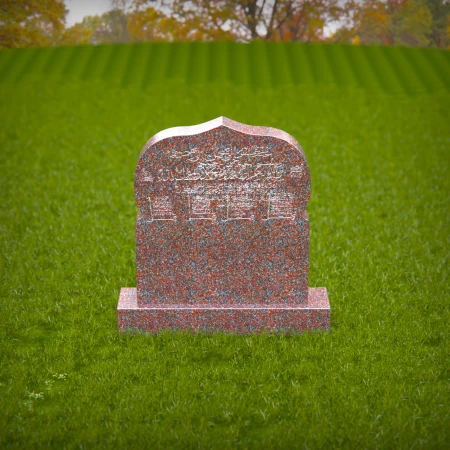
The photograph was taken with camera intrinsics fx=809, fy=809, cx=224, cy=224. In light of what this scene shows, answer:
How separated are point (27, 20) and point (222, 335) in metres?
16.6

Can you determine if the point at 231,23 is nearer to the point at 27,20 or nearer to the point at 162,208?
the point at 27,20

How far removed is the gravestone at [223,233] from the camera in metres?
8.85

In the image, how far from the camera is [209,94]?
19.7m

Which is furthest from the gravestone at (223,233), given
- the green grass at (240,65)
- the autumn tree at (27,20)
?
the autumn tree at (27,20)

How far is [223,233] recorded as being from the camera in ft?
29.9

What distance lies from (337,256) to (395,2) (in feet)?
43.4

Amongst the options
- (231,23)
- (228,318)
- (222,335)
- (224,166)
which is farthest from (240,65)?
(222,335)

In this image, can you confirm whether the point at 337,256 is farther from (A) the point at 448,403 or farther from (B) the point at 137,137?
(B) the point at 137,137

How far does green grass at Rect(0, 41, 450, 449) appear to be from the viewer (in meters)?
7.60

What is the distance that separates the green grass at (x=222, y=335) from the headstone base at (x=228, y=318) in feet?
0.50

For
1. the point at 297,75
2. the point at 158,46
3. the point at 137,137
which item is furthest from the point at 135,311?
the point at 158,46

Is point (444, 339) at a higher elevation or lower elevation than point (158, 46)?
lower

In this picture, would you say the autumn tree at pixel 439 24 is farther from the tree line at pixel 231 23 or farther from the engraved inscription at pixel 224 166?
the engraved inscription at pixel 224 166

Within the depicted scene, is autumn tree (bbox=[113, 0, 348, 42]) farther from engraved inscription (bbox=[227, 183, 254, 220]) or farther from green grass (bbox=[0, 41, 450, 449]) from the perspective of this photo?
engraved inscription (bbox=[227, 183, 254, 220])
